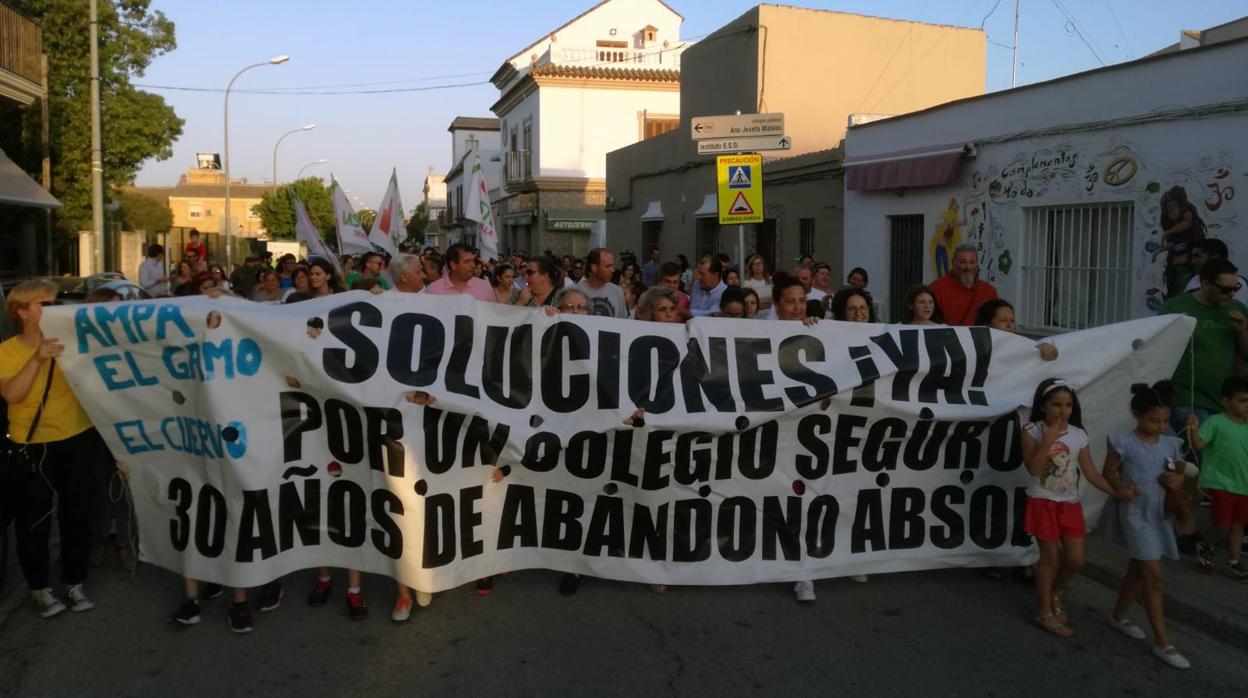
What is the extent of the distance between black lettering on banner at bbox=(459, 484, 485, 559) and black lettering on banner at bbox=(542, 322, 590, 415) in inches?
24.4

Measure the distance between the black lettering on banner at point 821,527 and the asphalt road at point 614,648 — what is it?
25cm

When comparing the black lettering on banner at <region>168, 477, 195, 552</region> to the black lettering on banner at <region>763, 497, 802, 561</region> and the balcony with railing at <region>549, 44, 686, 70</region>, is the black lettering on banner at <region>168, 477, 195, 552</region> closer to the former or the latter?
the black lettering on banner at <region>763, 497, 802, 561</region>

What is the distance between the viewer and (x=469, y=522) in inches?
219

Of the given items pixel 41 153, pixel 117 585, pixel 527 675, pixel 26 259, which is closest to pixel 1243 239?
pixel 527 675

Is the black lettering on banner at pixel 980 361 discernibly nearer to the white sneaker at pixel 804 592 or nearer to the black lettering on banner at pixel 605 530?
the white sneaker at pixel 804 592

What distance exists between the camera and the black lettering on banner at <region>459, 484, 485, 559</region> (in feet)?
18.2

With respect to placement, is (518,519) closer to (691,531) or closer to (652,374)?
(691,531)

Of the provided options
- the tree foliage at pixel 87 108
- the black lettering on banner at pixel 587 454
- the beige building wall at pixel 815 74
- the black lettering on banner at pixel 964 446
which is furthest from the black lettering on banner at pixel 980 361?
the tree foliage at pixel 87 108

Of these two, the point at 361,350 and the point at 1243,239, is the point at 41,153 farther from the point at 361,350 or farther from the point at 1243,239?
the point at 1243,239

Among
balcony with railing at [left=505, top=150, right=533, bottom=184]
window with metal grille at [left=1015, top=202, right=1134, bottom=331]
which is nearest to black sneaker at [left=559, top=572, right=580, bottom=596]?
window with metal grille at [left=1015, top=202, right=1134, bottom=331]

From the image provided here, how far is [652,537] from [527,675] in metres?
1.32

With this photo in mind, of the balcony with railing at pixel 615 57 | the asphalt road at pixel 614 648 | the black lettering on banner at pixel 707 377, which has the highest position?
the balcony with railing at pixel 615 57

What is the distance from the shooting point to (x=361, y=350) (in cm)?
554

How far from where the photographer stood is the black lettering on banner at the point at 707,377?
583 cm
